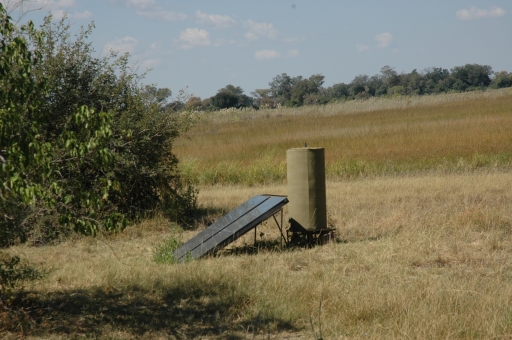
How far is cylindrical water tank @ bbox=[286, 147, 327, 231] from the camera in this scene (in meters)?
8.74

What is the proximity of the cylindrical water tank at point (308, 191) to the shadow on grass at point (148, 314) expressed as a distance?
249 cm

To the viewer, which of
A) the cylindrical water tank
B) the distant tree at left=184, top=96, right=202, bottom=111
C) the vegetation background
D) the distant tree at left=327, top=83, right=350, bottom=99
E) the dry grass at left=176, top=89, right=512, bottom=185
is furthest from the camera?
the distant tree at left=327, top=83, right=350, bottom=99

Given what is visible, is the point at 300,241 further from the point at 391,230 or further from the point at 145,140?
the point at 145,140

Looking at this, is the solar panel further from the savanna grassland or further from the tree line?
the tree line

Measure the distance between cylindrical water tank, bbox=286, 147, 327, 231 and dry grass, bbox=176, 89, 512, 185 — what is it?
7.71m

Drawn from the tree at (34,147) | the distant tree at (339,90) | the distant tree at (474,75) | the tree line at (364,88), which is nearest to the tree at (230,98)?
the tree line at (364,88)

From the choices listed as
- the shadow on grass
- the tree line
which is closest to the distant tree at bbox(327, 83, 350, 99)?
the tree line

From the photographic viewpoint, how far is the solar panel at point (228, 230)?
7.93 metres

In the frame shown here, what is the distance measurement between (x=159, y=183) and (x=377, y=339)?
6.83 metres

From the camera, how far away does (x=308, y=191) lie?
873cm

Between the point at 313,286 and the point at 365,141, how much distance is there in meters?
15.6

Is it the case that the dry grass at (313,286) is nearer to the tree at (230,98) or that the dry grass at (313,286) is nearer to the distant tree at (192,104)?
the distant tree at (192,104)

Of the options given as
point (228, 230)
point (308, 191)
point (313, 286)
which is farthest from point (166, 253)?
point (313, 286)

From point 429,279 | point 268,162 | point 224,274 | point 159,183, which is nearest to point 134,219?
point 159,183
